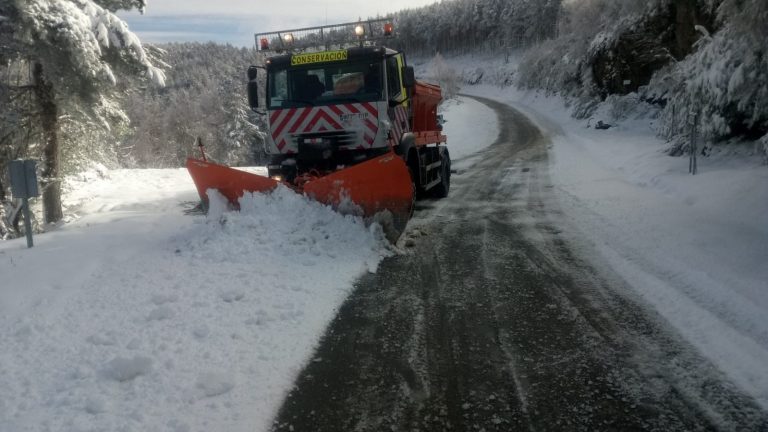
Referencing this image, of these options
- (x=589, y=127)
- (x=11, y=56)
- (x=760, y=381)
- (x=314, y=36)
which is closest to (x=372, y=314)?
(x=760, y=381)

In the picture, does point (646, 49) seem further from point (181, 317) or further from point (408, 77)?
point (181, 317)

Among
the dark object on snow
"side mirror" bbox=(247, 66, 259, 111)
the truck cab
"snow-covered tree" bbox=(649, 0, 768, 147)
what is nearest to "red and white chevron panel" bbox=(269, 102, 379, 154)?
the truck cab

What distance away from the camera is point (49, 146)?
13.1 m

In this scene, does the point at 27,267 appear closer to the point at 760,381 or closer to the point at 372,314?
the point at 372,314

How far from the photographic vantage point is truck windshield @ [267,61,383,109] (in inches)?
310

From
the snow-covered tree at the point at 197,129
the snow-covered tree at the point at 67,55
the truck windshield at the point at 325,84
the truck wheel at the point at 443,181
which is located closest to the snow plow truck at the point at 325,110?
the truck windshield at the point at 325,84

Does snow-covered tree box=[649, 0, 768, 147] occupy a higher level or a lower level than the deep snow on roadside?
higher

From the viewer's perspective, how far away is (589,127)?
26250 millimetres

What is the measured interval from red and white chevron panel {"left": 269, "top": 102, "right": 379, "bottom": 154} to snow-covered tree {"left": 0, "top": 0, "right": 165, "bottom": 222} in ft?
17.4

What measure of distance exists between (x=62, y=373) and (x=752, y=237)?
7120 mm

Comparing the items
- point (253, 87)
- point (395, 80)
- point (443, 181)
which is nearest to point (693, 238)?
point (395, 80)

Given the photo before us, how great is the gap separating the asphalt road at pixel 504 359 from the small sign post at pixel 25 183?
456 centimetres

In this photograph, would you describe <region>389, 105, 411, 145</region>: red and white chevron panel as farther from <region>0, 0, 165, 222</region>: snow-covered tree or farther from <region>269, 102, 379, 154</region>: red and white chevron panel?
<region>0, 0, 165, 222</region>: snow-covered tree

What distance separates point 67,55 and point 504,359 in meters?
11.3
